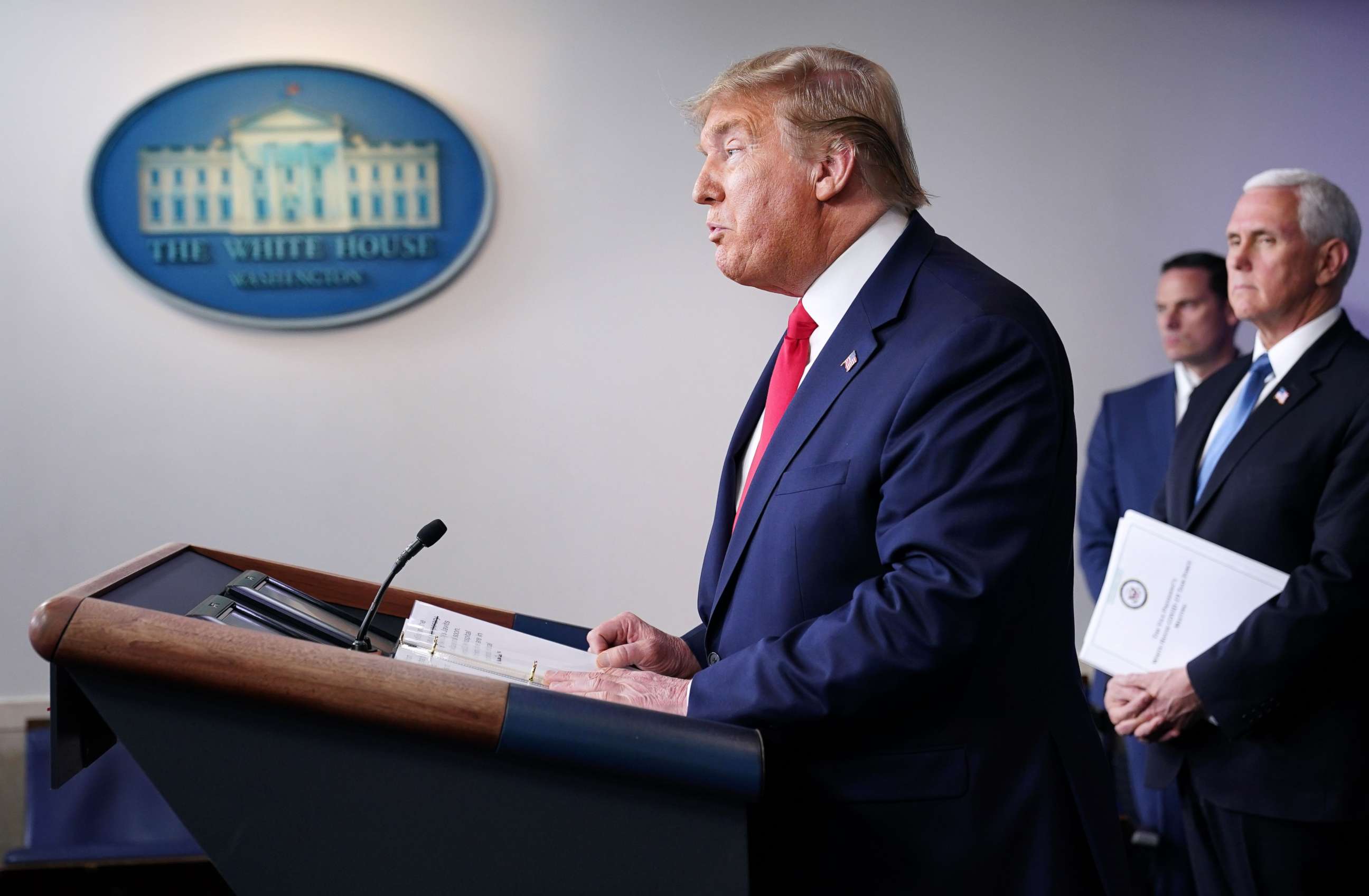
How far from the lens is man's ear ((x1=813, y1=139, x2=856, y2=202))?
1.49 meters

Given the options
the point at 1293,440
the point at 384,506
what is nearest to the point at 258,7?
the point at 384,506

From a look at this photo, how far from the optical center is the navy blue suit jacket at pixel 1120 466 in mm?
3326

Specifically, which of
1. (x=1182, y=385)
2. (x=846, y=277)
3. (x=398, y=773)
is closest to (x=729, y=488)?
(x=846, y=277)

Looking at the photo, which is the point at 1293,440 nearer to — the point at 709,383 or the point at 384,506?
the point at 709,383

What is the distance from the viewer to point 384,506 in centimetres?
338

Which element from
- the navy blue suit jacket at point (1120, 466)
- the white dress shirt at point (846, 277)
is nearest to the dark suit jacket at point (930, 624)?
the white dress shirt at point (846, 277)

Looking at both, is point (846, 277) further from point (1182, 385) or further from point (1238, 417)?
point (1182, 385)

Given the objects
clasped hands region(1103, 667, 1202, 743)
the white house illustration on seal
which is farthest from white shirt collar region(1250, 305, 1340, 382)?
the white house illustration on seal

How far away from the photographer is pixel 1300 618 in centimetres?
205

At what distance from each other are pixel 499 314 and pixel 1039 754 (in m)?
2.42

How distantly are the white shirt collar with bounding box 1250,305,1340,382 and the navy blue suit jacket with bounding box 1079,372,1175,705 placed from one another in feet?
3.26

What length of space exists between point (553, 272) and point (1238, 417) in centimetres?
192

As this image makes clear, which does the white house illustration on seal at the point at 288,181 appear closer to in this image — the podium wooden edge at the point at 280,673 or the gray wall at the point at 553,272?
the gray wall at the point at 553,272

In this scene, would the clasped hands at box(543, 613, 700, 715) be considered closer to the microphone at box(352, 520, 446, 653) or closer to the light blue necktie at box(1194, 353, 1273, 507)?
the microphone at box(352, 520, 446, 653)
